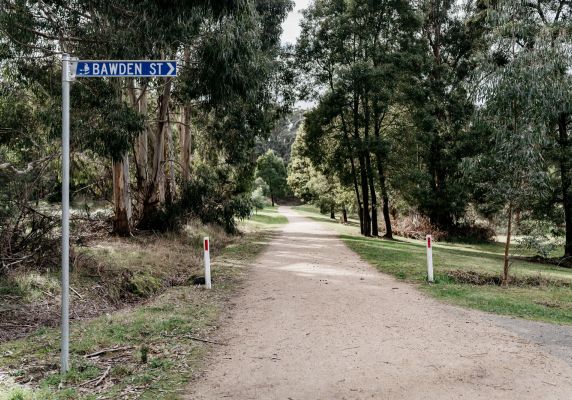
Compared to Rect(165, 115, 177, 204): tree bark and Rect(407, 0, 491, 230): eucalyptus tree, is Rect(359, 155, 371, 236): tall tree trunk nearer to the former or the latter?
Rect(407, 0, 491, 230): eucalyptus tree

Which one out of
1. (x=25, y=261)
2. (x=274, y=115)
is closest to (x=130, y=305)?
(x=25, y=261)

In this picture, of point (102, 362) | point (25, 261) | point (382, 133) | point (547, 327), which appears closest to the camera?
point (102, 362)

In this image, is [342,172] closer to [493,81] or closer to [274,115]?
[274,115]

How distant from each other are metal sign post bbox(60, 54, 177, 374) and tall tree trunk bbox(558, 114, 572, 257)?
19663 mm

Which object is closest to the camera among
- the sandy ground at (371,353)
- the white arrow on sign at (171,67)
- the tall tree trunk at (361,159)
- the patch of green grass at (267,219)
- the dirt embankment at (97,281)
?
the sandy ground at (371,353)

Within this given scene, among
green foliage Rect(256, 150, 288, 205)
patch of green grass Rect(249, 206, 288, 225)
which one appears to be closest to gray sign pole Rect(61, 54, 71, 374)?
patch of green grass Rect(249, 206, 288, 225)

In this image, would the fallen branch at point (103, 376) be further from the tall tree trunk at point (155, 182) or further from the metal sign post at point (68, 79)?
the tall tree trunk at point (155, 182)

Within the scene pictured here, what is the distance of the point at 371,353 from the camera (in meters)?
5.62

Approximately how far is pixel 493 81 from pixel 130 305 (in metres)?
9.33

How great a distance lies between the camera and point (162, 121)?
16.9 m

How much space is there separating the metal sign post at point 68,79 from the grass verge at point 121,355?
0.37 m

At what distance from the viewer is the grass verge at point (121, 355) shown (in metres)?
4.56

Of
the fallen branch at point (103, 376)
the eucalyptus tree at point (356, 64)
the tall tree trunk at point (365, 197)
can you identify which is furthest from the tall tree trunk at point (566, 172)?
the fallen branch at point (103, 376)

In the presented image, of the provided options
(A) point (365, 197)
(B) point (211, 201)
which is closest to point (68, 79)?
(B) point (211, 201)
